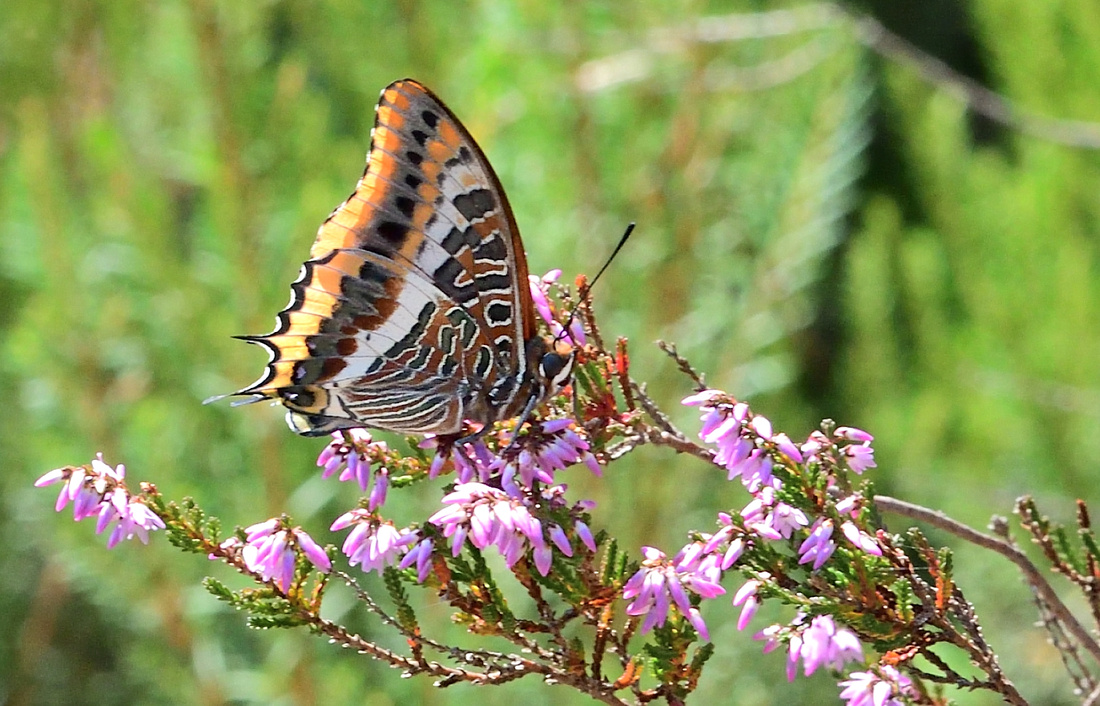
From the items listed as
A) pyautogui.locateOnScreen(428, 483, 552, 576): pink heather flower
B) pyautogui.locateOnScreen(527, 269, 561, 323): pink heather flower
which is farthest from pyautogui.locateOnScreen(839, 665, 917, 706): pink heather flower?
pyautogui.locateOnScreen(527, 269, 561, 323): pink heather flower

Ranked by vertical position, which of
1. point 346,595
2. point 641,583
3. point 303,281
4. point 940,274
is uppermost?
point 940,274

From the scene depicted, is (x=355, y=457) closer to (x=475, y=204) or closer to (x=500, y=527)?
(x=500, y=527)

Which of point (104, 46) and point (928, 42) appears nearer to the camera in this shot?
point (104, 46)

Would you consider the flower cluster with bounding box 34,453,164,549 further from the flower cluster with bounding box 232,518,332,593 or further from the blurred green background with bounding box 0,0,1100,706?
the blurred green background with bounding box 0,0,1100,706

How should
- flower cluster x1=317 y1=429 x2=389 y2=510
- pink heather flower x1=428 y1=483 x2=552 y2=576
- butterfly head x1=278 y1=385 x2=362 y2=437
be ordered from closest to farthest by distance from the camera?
pink heather flower x1=428 y1=483 x2=552 y2=576 < flower cluster x1=317 y1=429 x2=389 y2=510 < butterfly head x1=278 y1=385 x2=362 y2=437

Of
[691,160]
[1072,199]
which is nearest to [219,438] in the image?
[691,160]

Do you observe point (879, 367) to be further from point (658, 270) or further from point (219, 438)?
point (219, 438)

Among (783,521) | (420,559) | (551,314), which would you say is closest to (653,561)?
A: (783,521)
